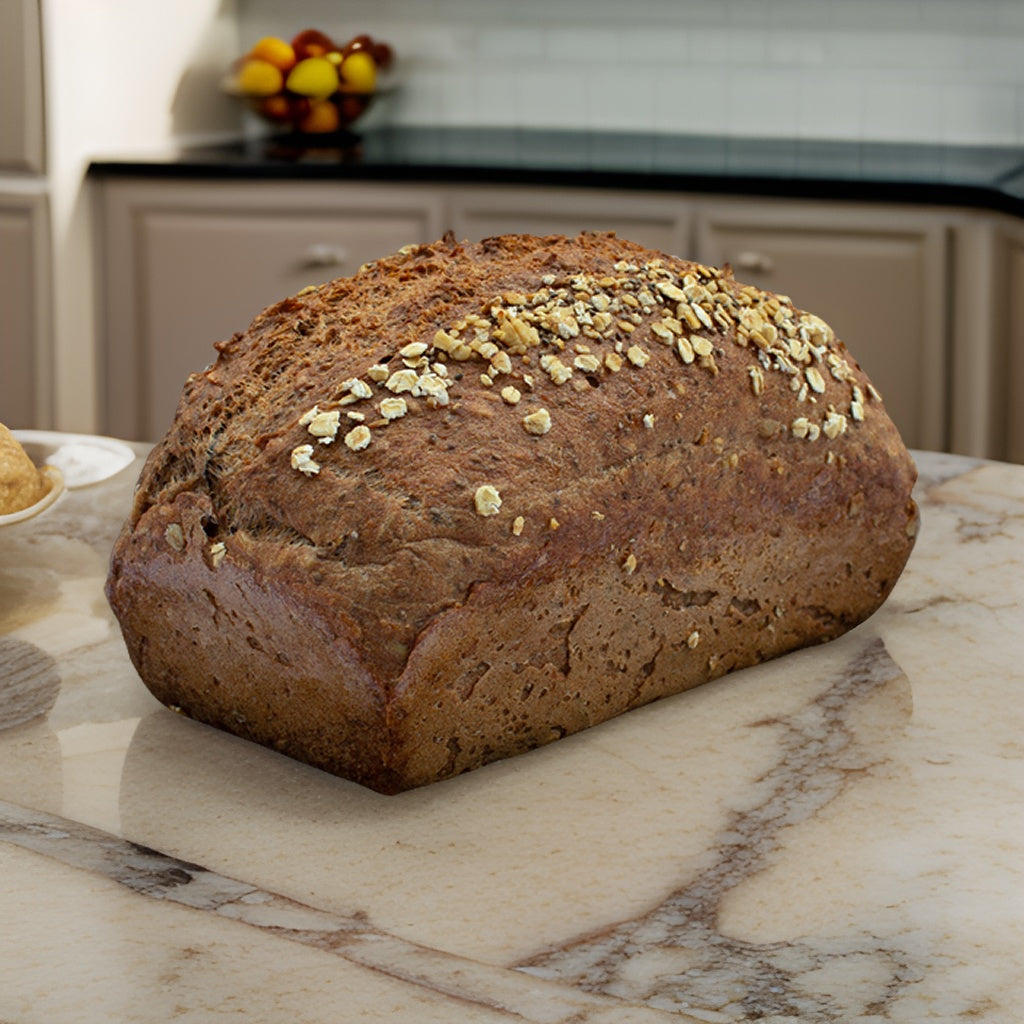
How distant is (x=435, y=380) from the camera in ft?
2.95

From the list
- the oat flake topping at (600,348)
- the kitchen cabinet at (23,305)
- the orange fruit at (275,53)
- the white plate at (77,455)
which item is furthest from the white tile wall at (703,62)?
the oat flake topping at (600,348)

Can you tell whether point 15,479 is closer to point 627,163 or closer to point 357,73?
point 627,163

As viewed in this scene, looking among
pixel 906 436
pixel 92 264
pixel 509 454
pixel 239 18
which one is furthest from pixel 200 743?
pixel 239 18

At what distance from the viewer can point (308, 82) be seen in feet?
10.6

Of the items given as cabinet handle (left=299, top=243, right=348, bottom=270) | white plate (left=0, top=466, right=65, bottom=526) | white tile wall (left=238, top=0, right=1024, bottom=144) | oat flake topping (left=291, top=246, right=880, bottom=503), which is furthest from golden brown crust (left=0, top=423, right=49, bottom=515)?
white tile wall (left=238, top=0, right=1024, bottom=144)

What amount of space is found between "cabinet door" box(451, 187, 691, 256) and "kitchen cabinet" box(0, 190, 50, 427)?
0.79m

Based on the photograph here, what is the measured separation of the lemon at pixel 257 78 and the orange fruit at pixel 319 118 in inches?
3.4

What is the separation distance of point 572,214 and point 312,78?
0.86m

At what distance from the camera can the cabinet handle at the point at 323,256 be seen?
2.79 metres

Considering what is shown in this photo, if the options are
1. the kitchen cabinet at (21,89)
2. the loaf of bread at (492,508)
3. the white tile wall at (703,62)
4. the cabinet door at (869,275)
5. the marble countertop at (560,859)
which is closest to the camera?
the marble countertop at (560,859)

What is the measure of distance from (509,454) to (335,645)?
0.15 metres

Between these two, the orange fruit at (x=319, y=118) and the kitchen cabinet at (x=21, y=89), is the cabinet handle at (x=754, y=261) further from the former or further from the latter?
the kitchen cabinet at (x=21, y=89)

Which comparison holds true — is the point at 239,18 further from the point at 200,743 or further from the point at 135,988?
the point at 135,988

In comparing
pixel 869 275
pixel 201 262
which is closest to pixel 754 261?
pixel 869 275
